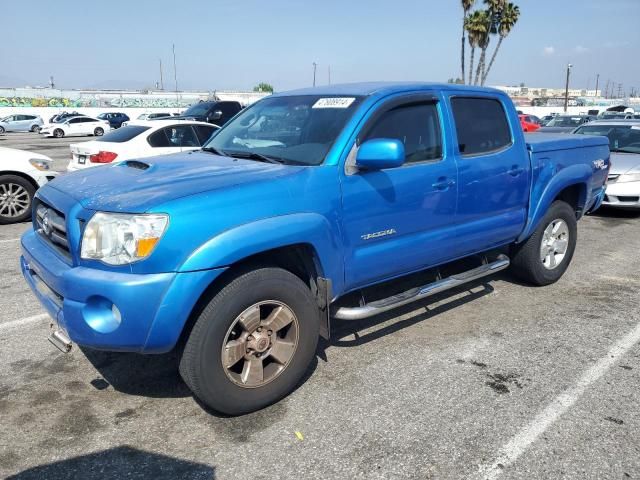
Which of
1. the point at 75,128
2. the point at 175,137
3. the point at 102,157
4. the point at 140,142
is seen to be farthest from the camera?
the point at 75,128

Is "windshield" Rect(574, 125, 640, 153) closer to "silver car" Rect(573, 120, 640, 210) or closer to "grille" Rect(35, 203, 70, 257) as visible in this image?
"silver car" Rect(573, 120, 640, 210)

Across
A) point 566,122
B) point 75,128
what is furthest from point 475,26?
point 75,128

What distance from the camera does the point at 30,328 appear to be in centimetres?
425

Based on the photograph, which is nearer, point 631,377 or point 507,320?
point 631,377

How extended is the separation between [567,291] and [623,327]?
913mm

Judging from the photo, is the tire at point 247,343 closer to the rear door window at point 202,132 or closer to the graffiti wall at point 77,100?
the rear door window at point 202,132

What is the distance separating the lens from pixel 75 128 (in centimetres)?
3344

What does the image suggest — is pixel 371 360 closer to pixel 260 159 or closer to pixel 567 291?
pixel 260 159

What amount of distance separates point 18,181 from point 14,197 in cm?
26

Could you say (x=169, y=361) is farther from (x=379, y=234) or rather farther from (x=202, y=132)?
(x=202, y=132)

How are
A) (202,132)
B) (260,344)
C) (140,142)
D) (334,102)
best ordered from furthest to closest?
(202,132) → (140,142) → (334,102) → (260,344)

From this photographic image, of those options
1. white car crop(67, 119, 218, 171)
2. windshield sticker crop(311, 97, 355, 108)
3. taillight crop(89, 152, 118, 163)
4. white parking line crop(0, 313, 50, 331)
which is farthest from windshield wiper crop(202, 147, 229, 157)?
taillight crop(89, 152, 118, 163)

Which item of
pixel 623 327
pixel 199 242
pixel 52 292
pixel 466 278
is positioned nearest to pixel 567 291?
pixel 623 327

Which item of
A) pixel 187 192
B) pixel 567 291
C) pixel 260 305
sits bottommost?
pixel 567 291
